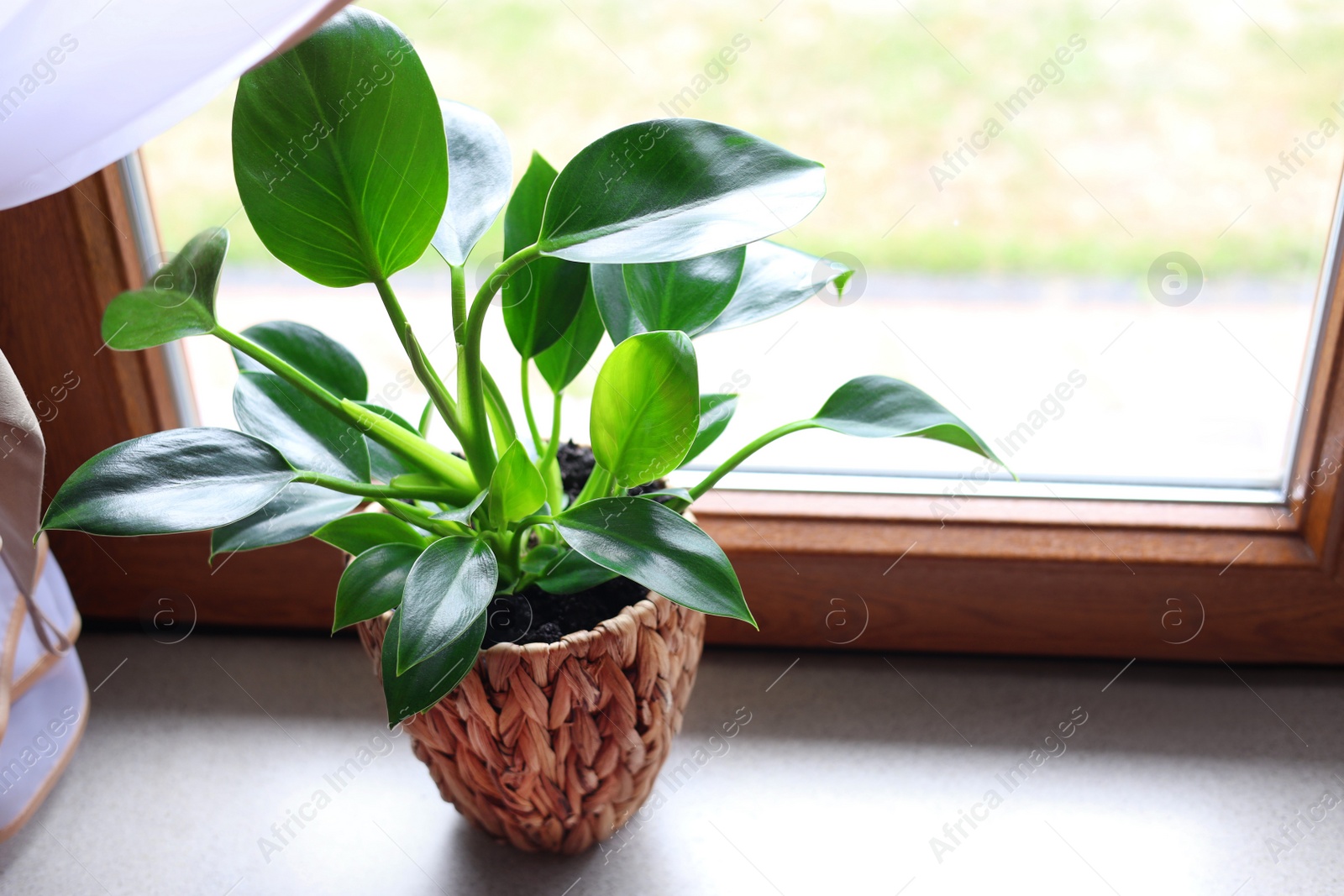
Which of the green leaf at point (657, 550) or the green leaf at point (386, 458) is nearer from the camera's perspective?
the green leaf at point (657, 550)

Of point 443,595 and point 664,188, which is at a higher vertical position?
point 664,188

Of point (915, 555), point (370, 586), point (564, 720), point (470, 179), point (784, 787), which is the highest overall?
point (470, 179)

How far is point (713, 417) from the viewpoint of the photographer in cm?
75

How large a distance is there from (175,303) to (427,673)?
269 millimetres

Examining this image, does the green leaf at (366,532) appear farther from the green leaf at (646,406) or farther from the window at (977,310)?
the window at (977,310)

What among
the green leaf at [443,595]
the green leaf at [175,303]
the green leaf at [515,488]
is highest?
the green leaf at [175,303]

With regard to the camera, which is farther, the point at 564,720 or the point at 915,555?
the point at 915,555

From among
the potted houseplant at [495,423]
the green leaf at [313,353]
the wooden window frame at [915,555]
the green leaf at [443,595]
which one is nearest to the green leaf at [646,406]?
the potted houseplant at [495,423]

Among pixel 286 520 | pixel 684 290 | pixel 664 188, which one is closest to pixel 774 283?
pixel 684 290

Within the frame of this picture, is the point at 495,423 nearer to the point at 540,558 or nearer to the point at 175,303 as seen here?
the point at 540,558

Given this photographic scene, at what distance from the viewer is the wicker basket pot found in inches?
26.0

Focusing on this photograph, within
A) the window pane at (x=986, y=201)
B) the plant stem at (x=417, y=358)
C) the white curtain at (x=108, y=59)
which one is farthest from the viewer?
the window pane at (x=986, y=201)

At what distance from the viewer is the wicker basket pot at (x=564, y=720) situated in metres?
0.66

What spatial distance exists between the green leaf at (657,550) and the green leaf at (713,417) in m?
0.10
